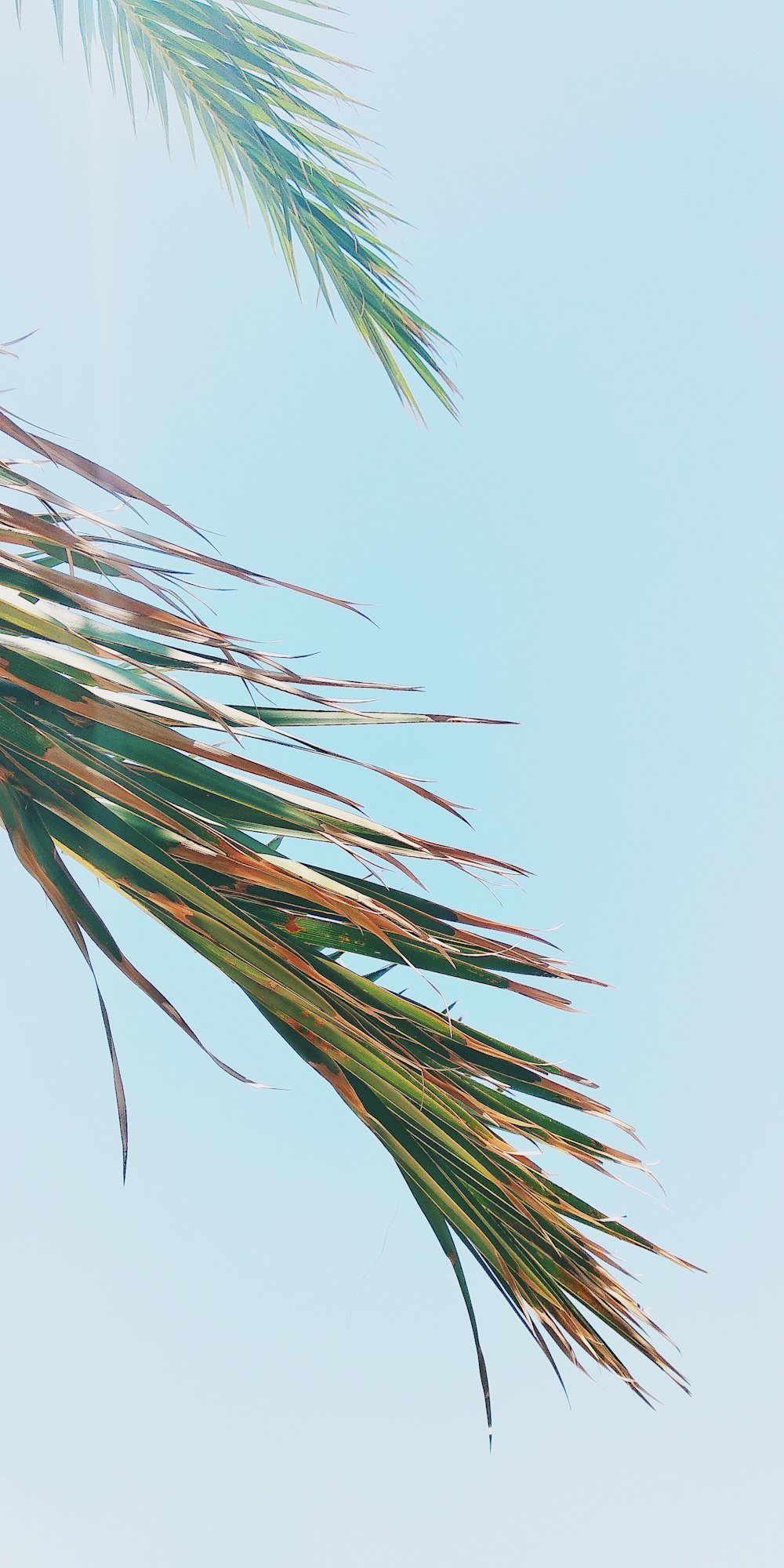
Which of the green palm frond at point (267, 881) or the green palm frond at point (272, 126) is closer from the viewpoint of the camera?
the green palm frond at point (267, 881)

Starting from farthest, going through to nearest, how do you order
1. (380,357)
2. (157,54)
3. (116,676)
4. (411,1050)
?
(380,357) → (157,54) → (411,1050) → (116,676)

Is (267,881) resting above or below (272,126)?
below

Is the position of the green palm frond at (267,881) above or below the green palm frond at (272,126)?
below

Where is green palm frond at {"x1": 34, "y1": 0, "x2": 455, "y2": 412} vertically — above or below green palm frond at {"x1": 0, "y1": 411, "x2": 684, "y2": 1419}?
above

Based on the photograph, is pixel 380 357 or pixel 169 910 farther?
pixel 380 357

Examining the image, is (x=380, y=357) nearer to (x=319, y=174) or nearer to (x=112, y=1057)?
(x=319, y=174)

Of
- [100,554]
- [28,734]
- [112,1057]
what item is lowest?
[112,1057]

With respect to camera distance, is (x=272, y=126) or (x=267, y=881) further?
(x=272, y=126)

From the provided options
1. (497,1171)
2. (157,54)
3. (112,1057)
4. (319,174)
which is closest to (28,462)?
(112,1057)

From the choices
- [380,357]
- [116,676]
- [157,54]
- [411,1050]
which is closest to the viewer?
[116,676]

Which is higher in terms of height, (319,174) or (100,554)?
(319,174)

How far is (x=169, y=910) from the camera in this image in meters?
0.58

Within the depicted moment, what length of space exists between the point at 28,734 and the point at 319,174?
181cm

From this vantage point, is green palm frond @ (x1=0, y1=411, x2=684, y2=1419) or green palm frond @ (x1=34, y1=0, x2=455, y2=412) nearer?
green palm frond @ (x1=0, y1=411, x2=684, y2=1419)
